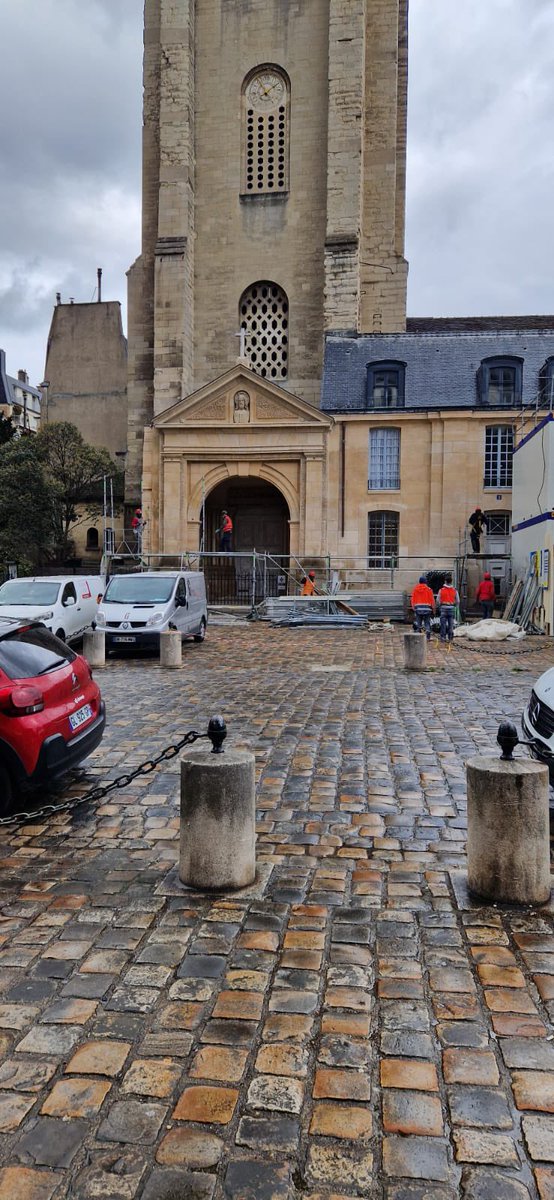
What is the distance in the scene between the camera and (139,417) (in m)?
34.0

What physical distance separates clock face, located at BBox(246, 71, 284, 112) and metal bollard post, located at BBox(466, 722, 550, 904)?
36060mm

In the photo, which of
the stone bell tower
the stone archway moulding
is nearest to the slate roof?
the stone archway moulding

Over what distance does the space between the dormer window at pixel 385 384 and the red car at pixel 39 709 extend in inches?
911

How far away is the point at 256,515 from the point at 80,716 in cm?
2697

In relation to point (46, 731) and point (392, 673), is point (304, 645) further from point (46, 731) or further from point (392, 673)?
point (46, 731)

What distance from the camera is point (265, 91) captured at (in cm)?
3350

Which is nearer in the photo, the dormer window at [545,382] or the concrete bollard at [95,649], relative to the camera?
the concrete bollard at [95,649]

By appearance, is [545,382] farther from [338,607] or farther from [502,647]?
[502,647]

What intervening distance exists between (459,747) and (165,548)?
21708 millimetres

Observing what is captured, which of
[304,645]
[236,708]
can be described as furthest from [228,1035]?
[304,645]

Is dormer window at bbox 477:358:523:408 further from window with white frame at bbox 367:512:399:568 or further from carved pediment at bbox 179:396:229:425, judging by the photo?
carved pediment at bbox 179:396:229:425

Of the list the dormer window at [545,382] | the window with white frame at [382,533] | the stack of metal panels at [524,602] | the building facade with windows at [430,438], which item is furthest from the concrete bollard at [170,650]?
the dormer window at [545,382]

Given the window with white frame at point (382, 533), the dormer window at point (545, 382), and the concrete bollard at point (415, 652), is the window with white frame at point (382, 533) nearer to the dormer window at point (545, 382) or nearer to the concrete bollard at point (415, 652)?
the dormer window at point (545, 382)

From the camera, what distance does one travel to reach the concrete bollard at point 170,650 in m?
13.3
